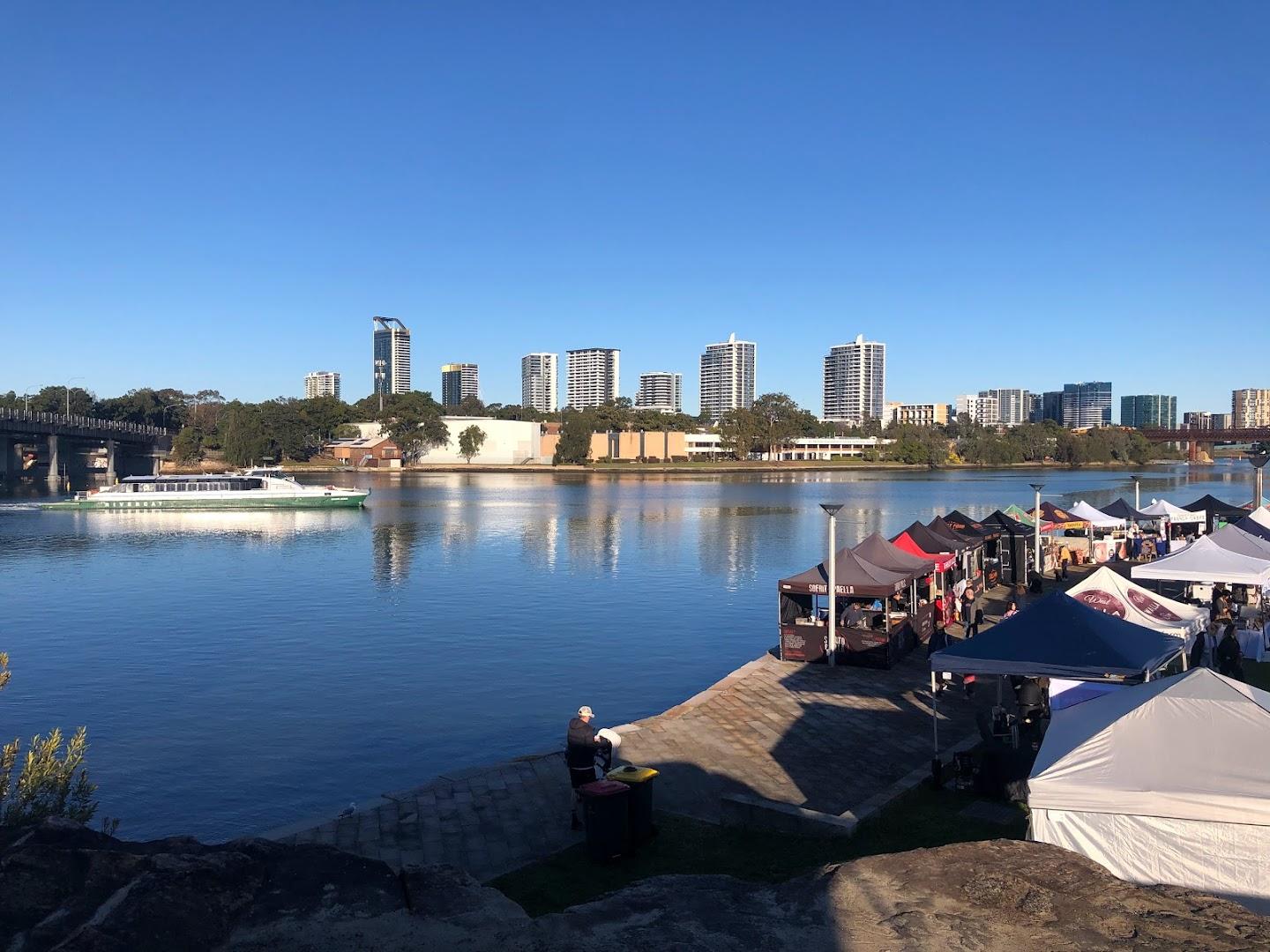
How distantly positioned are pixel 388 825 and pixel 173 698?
13324 millimetres

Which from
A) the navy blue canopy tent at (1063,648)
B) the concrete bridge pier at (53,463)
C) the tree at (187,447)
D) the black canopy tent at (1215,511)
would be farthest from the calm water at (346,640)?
the tree at (187,447)

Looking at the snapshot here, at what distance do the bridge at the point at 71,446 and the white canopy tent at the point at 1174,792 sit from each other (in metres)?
109

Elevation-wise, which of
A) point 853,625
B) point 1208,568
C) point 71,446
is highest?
point 71,446

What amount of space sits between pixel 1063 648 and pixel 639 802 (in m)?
6.55

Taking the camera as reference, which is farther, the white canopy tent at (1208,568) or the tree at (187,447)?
the tree at (187,447)

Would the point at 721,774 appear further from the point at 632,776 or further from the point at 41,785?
→ the point at 41,785

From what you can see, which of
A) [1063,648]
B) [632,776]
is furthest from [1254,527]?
[632,776]

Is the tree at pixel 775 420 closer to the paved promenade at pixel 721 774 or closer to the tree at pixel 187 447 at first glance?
the tree at pixel 187 447

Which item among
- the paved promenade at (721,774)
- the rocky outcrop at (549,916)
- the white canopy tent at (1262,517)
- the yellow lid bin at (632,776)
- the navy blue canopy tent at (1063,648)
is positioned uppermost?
the white canopy tent at (1262,517)

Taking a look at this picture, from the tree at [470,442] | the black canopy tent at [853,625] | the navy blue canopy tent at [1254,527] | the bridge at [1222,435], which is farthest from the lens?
the bridge at [1222,435]

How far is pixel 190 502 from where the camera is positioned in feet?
284

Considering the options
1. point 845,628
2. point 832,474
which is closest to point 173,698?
point 845,628

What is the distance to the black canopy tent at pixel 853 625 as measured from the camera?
19.7 meters

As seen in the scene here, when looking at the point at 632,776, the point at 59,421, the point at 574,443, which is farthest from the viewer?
the point at 574,443
